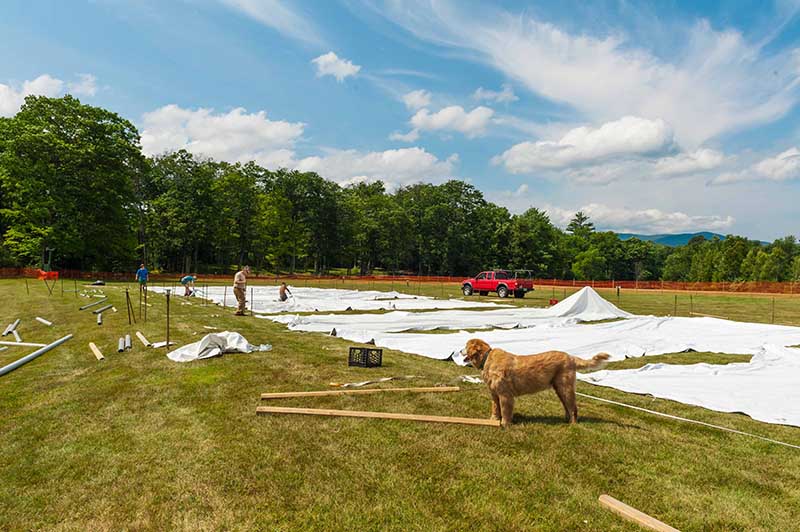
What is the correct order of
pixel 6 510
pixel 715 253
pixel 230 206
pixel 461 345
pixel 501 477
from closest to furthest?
pixel 6 510, pixel 501 477, pixel 461 345, pixel 230 206, pixel 715 253

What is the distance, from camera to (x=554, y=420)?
511cm

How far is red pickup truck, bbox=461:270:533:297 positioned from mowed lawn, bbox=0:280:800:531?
Answer: 22.0 metres

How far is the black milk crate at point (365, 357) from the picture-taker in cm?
797

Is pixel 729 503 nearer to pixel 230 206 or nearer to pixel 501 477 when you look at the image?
pixel 501 477

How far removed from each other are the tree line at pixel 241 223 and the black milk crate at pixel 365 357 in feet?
122

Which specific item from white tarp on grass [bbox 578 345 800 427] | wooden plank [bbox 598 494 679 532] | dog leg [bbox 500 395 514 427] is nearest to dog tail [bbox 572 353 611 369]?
dog leg [bbox 500 395 514 427]

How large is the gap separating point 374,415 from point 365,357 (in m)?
2.91

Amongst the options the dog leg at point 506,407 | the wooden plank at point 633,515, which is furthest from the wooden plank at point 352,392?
the wooden plank at point 633,515

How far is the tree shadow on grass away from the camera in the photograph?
5.00 metres

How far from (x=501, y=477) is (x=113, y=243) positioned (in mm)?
44740

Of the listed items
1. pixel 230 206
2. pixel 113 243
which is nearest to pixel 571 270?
pixel 230 206

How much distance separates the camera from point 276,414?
520 cm

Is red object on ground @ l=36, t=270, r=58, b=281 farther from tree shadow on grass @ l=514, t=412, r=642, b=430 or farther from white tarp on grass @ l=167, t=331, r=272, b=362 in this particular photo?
tree shadow on grass @ l=514, t=412, r=642, b=430

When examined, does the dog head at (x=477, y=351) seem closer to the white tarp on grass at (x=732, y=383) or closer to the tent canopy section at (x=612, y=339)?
the white tarp on grass at (x=732, y=383)
